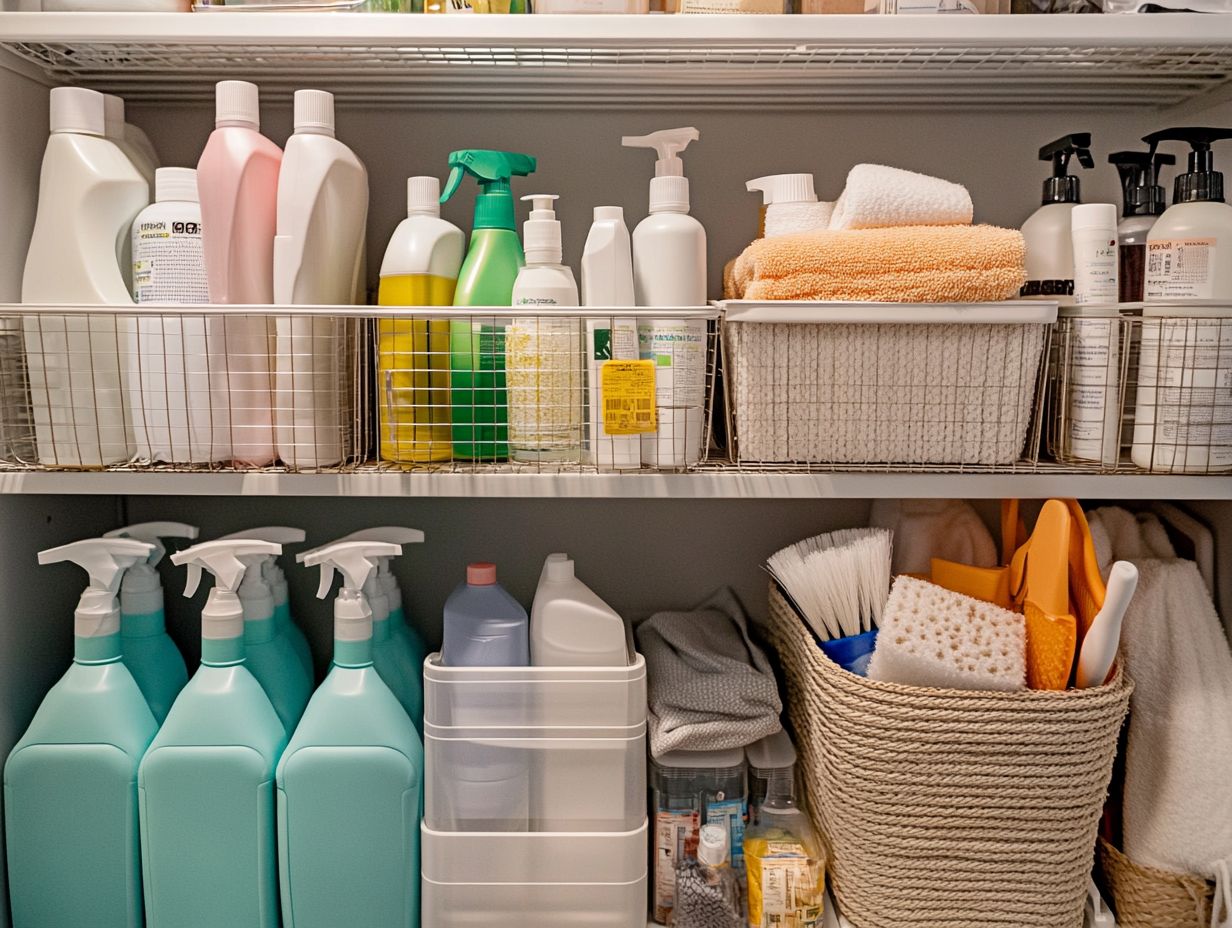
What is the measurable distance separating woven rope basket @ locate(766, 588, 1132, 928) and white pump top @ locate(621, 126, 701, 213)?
0.44 meters

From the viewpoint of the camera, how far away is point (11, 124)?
87 cm

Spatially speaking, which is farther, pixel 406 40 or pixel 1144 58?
pixel 1144 58

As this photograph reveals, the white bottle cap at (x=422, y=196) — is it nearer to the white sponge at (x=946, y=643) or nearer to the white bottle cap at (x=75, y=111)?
the white bottle cap at (x=75, y=111)

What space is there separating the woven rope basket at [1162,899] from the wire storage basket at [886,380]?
40 cm

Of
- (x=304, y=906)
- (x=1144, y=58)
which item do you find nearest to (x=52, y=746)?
(x=304, y=906)

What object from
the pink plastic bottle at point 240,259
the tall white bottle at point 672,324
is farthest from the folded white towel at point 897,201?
the pink plastic bottle at point 240,259

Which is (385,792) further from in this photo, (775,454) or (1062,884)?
(1062,884)

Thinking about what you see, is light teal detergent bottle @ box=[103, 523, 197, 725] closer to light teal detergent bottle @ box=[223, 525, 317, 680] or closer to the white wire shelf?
light teal detergent bottle @ box=[223, 525, 317, 680]

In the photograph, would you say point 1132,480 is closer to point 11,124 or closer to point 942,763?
point 942,763

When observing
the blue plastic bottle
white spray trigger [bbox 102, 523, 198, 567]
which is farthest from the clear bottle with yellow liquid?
white spray trigger [bbox 102, 523, 198, 567]

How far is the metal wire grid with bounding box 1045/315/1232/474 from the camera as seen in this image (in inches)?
31.1

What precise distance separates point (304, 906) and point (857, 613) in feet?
1.88

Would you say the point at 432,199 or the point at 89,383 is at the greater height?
the point at 432,199

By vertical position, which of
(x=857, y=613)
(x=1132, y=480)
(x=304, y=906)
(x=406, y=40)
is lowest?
(x=304, y=906)
